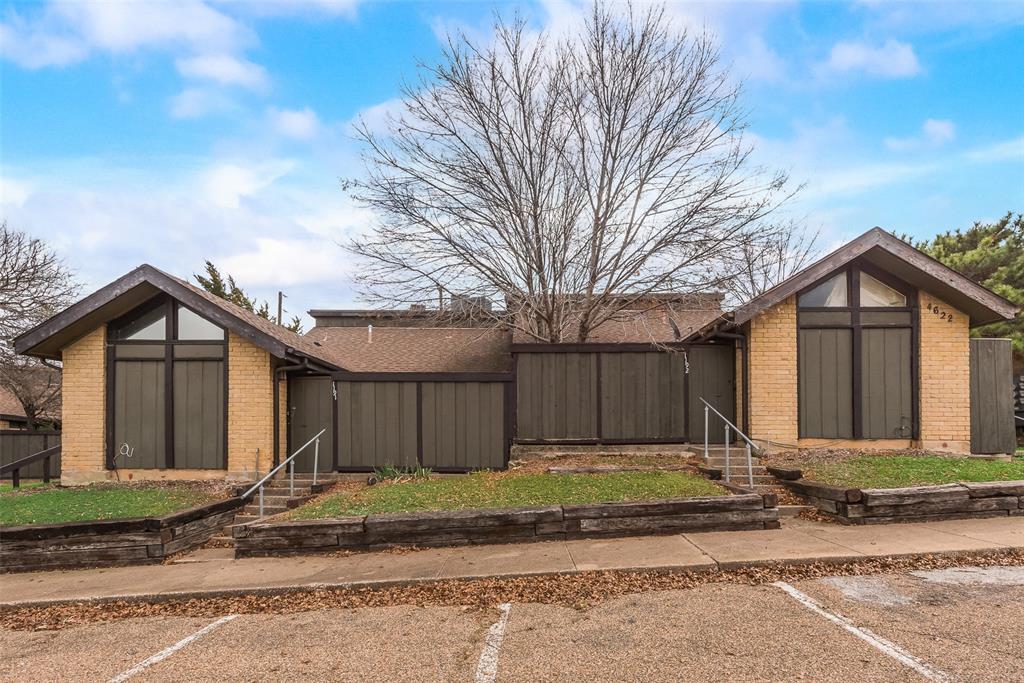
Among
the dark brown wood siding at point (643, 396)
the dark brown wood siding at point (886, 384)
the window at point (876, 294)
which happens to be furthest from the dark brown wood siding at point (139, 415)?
the window at point (876, 294)

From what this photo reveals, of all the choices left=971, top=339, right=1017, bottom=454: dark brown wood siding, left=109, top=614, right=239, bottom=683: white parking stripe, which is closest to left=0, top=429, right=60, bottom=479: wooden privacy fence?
left=109, top=614, right=239, bottom=683: white parking stripe

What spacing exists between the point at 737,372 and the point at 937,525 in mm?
4084

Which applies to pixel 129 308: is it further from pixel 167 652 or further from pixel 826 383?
pixel 826 383

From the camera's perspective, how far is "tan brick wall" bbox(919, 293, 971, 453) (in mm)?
9594

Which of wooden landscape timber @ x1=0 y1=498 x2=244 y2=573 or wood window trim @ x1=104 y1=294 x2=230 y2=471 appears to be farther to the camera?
wood window trim @ x1=104 y1=294 x2=230 y2=471

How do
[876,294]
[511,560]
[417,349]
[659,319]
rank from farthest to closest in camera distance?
[417,349]
[659,319]
[876,294]
[511,560]

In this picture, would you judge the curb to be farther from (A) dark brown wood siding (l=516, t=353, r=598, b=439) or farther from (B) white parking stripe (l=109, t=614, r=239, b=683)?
(A) dark brown wood siding (l=516, t=353, r=598, b=439)

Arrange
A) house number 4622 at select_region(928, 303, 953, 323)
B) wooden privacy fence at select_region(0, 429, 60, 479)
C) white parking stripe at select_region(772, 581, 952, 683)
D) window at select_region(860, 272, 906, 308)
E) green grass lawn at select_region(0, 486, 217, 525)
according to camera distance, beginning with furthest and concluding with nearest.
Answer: wooden privacy fence at select_region(0, 429, 60, 479) < window at select_region(860, 272, 906, 308) < house number 4622 at select_region(928, 303, 953, 323) < green grass lawn at select_region(0, 486, 217, 525) < white parking stripe at select_region(772, 581, 952, 683)

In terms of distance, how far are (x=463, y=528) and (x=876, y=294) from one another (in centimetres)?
864

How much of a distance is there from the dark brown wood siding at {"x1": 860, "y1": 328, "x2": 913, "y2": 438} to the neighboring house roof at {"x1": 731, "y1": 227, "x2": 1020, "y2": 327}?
96 cm

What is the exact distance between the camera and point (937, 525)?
6.49m

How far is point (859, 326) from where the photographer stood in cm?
976

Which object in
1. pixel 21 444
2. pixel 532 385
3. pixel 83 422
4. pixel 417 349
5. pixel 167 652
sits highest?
pixel 417 349

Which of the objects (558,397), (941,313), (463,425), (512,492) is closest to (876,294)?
(941,313)
